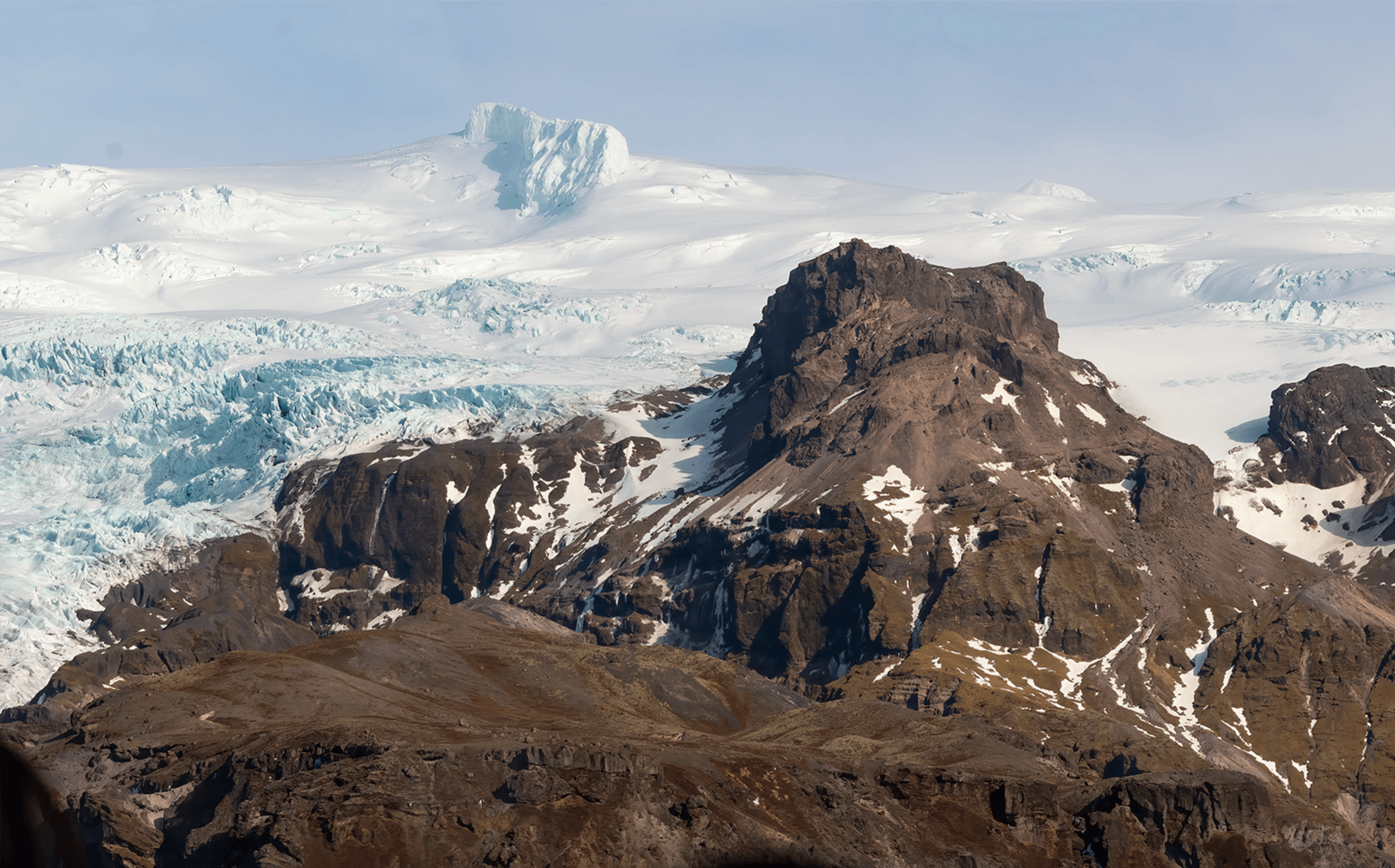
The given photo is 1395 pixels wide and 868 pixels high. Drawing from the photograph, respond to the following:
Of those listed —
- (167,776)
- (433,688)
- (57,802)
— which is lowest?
(433,688)

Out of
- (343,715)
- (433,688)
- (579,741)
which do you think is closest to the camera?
(579,741)

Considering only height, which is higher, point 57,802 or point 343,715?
point 57,802

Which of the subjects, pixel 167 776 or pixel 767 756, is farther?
pixel 767 756

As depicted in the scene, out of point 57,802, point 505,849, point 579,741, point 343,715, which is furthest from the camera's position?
point 343,715

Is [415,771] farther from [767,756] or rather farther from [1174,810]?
[1174,810]

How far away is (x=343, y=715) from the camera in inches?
6033

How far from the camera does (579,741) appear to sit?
12988cm

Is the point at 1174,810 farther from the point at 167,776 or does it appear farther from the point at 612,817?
the point at 167,776

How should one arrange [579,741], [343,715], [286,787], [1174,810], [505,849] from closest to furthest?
[505,849] < [286,787] < [579,741] < [1174,810] < [343,715]

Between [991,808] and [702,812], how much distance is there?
33076 mm

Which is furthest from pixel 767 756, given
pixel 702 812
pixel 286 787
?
pixel 286 787

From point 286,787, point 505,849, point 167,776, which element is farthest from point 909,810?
point 167,776

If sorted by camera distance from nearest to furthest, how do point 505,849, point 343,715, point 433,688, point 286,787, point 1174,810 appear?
point 505,849 → point 286,787 → point 1174,810 → point 343,715 → point 433,688

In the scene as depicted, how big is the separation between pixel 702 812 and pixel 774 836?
5.95m
